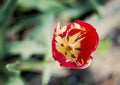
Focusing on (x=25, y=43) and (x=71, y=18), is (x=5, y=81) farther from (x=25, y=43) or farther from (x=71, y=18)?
(x=71, y=18)

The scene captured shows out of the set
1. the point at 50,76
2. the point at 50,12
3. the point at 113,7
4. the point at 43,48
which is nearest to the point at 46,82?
the point at 50,76

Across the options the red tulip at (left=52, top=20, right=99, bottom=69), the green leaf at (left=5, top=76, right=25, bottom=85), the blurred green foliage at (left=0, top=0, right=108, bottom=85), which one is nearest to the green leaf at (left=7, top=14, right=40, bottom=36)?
the blurred green foliage at (left=0, top=0, right=108, bottom=85)

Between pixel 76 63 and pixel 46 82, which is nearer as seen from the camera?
pixel 76 63

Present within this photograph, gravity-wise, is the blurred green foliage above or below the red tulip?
below

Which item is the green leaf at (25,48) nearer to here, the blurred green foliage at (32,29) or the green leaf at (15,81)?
the blurred green foliage at (32,29)

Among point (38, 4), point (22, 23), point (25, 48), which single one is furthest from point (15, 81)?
point (38, 4)

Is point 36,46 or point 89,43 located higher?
point 89,43

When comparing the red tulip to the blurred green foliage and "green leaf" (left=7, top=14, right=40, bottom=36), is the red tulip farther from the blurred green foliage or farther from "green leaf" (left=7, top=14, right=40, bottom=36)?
"green leaf" (left=7, top=14, right=40, bottom=36)
